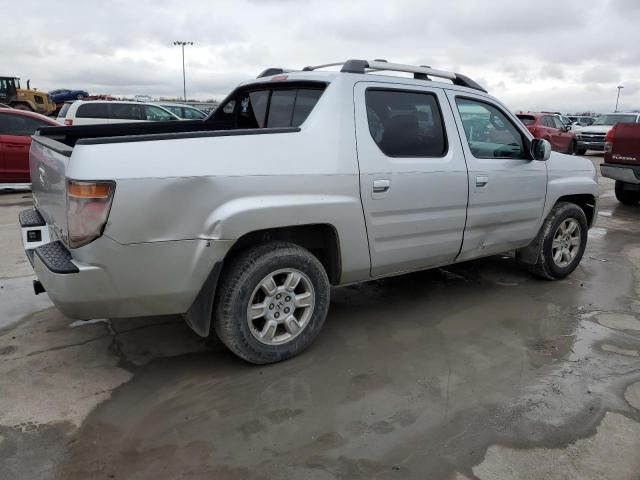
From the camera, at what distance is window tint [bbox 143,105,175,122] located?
1570cm

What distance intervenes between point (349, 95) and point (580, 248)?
10.6ft

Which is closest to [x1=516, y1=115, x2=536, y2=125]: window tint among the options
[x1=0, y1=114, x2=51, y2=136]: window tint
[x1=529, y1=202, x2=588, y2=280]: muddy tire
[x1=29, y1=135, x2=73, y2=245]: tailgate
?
[x1=529, y1=202, x2=588, y2=280]: muddy tire

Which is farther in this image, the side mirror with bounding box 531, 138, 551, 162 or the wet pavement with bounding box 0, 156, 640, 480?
the side mirror with bounding box 531, 138, 551, 162

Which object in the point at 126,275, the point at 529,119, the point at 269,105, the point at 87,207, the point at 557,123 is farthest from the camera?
the point at 557,123

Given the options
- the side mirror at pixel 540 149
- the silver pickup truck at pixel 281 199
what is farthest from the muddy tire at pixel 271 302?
the side mirror at pixel 540 149

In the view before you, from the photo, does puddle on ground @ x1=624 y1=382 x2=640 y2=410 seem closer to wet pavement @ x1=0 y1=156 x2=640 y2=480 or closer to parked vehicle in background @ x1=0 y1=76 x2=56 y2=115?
wet pavement @ x1=0 y1=156 x2=640 y2=480

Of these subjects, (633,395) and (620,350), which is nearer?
(633,395)

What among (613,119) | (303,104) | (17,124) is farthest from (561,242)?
(613,119)

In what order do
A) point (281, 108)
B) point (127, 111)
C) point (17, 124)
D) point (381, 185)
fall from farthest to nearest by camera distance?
point (127, 111), point (17, 124), point (281, 108), point (381, 185)

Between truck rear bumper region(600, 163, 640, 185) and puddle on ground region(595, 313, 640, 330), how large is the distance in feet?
18.7

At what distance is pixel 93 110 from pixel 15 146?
605 cm

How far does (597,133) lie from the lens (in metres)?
20.9

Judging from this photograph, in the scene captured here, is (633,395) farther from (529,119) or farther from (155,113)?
(529,119)

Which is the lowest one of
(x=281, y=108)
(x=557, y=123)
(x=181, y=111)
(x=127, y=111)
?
(x=281, y=108)
